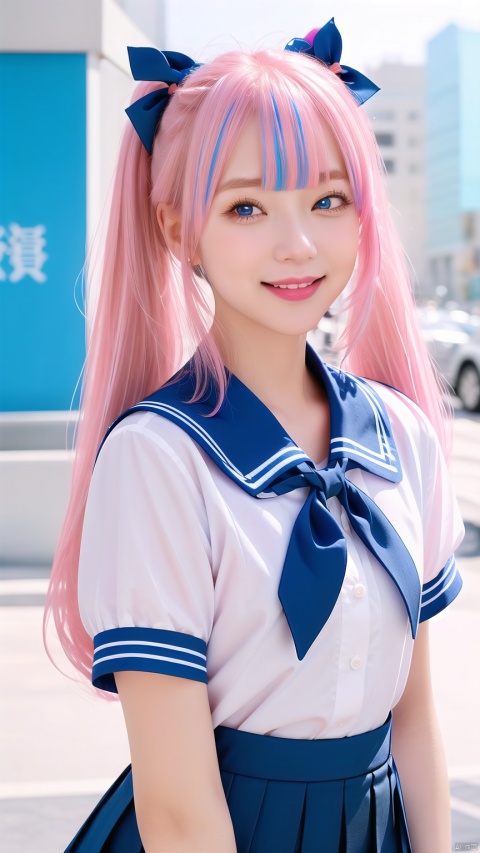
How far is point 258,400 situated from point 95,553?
0.25 m

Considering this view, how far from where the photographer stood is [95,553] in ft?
3.22

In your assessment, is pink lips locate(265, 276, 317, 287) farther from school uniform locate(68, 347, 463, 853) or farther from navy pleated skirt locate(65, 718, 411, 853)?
navy pleated skirt locate(65, 718, 411, 853)

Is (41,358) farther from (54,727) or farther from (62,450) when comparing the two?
(54,727)

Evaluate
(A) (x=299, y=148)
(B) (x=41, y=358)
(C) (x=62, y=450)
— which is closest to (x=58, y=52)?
(B) (x=41, y=358)

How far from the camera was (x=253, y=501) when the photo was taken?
100 centimetres

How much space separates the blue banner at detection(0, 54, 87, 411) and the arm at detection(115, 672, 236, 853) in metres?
4.76

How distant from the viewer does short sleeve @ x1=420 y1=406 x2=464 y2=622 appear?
1175mm

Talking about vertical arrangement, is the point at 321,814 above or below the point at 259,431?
below

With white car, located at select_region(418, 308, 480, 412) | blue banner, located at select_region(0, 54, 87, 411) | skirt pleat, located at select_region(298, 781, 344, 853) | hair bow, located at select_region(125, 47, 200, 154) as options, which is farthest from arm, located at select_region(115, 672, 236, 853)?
white car, located at select_region(418, 308, 480, 412)

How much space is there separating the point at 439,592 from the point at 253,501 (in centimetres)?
32

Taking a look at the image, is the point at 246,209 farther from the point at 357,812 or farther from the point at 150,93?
the point at 357,812

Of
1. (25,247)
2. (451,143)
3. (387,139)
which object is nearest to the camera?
(25,247)

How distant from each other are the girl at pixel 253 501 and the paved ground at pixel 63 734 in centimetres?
86

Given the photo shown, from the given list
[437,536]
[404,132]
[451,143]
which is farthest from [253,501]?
[451,143]
